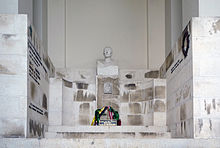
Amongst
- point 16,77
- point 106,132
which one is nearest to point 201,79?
point 106,132

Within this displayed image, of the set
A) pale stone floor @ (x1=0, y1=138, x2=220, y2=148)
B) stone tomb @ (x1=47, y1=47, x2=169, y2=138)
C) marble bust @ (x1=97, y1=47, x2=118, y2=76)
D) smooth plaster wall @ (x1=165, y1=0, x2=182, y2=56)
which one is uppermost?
smooth plaster wall @ (x1=165, y1=0, x2=182, y2=56)

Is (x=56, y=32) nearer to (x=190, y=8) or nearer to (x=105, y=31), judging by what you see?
(x=105, y=31)

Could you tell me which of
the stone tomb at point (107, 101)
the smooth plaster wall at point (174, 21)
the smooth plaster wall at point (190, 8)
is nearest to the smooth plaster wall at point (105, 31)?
the stone tomb at point (107, 101)

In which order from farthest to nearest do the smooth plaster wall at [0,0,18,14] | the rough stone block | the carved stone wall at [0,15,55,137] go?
1. the rough stone block
2. the smooth plaster wall at [0,0,18,14]
3. the carved stone wall at [0,15,55,137]

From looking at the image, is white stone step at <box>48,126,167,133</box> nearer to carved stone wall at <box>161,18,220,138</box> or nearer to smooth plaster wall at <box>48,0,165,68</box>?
carved stone wall at <box>161,18,220,138</box>

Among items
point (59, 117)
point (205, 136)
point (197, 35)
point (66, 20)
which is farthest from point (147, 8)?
point (205, 136)

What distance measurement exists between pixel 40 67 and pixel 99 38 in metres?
4.02

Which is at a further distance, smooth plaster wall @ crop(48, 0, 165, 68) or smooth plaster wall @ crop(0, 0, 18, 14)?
smooth plaster wall @ crop(48, 0, 165, 68)

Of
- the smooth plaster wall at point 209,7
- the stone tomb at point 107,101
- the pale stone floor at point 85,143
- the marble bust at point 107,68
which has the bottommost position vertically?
the pale stone floor at point 85,143

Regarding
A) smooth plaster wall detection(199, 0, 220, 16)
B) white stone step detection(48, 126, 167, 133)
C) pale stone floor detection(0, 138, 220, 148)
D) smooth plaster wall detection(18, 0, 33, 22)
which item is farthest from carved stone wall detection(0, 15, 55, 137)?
smooth plaster wall detection(199, 0, 220, 16)

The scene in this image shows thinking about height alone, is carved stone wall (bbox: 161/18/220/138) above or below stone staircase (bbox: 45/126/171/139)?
above

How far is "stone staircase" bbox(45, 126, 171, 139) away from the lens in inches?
263

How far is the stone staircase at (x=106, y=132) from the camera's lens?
6.68m

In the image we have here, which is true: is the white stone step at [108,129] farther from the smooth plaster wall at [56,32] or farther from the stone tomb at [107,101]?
the smooth plaster wall at [56,32]
